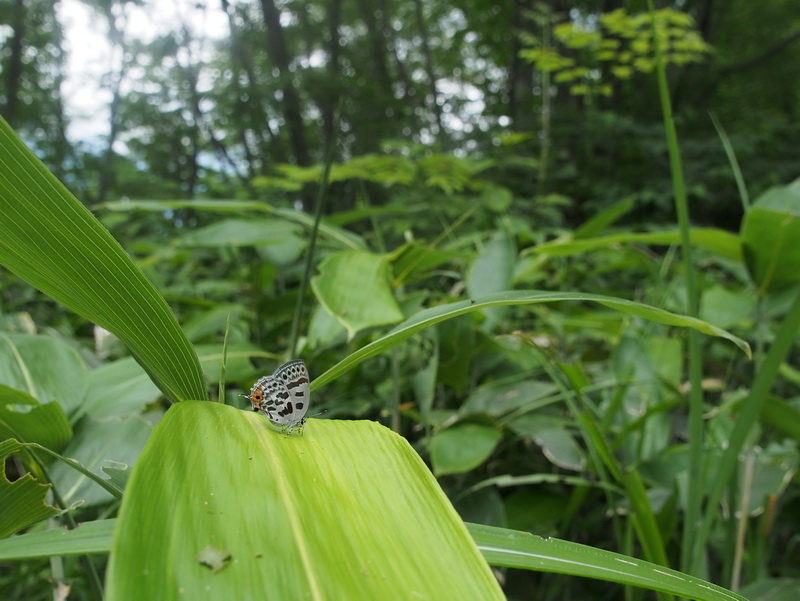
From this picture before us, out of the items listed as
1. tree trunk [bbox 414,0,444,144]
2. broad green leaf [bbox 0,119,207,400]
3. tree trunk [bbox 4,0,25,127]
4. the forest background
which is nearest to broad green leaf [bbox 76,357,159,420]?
the forest background

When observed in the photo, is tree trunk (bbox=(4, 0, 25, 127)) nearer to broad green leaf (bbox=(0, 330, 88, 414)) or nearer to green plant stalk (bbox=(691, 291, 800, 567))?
broad green leaf (bbox=(0, 330, 88, 414))

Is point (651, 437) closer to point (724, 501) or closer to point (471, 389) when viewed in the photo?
point (724, 501)

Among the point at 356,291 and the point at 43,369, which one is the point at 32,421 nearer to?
the point at 43,369

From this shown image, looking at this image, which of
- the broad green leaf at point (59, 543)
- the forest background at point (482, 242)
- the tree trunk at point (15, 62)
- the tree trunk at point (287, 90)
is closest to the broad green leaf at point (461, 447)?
the forest background at point (482, 242)

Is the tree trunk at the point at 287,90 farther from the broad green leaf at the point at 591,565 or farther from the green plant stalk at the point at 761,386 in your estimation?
the broad green leaf at the point at 591,565

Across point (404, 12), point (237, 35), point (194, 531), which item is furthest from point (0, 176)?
point (404, 12)

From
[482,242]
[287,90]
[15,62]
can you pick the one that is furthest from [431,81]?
[482,242]
